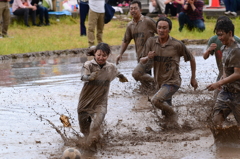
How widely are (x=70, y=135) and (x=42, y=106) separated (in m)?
1.78

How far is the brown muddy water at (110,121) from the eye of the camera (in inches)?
245

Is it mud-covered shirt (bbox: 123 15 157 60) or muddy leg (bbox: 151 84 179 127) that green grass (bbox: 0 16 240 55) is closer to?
mud-covered shirt (bbox: 123 15 157 60)

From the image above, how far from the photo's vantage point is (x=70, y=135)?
7.08 metres

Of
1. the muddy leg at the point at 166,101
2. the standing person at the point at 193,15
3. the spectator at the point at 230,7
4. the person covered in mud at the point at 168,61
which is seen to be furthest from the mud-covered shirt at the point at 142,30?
the spectator at the point at 230,7

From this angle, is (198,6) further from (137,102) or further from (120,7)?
(137,102)

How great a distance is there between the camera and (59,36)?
18.4 meters

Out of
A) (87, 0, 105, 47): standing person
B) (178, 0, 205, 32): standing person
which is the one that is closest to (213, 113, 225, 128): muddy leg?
(87, 0, 105, 47): standing person

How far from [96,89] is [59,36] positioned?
40.1ft

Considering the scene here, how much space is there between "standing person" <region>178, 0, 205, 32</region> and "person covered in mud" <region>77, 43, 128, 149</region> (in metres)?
12.3

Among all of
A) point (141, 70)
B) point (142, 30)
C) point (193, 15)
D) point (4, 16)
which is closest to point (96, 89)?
point (141, 70)

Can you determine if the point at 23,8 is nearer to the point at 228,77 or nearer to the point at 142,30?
the point at 142,30

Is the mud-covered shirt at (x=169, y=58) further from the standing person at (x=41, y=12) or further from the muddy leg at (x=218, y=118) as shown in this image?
the standing person at (x=41, y=12)

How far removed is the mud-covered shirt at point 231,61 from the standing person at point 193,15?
1217 centimetres

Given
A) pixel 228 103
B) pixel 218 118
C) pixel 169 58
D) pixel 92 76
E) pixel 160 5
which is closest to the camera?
pixel 92 76
